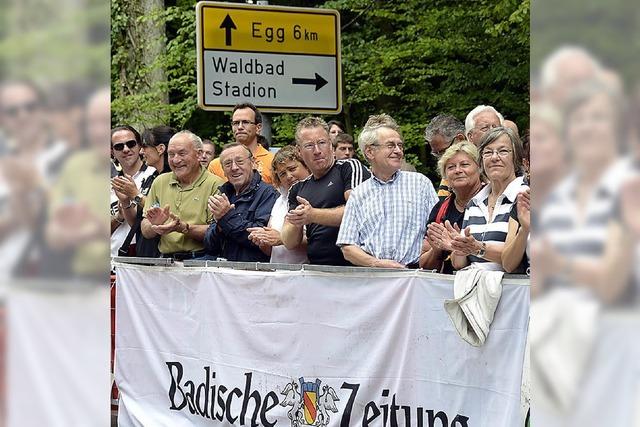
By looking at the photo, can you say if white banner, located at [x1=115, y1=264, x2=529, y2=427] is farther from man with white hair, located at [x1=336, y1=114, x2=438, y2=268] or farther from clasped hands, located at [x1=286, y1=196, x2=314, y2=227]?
clasped hands, located at [x1=286, y1=196, x2=314, y2=227]

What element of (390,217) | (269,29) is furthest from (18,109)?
(269,29)

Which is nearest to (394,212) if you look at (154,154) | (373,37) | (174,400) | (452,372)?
(452,372)

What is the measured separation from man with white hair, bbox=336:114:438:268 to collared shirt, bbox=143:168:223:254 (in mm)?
2154

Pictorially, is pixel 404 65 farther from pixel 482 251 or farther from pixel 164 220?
pixel 482 251

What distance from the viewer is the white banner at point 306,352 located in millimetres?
6121

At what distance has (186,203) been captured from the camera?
30.4 feet

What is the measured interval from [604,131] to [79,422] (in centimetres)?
81

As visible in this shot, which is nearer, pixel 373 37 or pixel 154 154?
pixel 154 154

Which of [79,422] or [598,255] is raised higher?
[598,255]

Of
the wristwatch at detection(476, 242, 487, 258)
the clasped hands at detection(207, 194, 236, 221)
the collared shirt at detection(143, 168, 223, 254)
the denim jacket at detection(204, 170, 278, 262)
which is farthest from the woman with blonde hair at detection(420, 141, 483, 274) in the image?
the collared shirt at detection(143, 168, 223, 254)

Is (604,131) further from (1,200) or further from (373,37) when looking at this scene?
(373,37)

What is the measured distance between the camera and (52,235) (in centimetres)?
159

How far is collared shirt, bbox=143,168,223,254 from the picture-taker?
912 centimetres

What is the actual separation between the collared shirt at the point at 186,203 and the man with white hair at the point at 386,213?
2.15 metres
